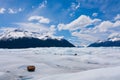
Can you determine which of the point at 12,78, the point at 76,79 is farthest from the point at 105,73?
the point at 12,78

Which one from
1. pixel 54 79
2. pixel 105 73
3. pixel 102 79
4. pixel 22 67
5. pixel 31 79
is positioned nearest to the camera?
pixel 102 79

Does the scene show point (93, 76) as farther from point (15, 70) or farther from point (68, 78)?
point (15, 70)

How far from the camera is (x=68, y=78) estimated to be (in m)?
8.00

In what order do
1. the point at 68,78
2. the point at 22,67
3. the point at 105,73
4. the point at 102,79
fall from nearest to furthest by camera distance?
the point at 102,79 < the point at 105,73 < the point at 68,78 < the point at 22,67

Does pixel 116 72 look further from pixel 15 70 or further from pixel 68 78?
pixel 15 70

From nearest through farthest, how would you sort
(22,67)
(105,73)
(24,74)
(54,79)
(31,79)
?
(105,73) → (54,79) → (31,79) → (24,74) → (22,67)

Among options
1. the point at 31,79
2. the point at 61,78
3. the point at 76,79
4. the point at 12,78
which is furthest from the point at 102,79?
the point at 12,78

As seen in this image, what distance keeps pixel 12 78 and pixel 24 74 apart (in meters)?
1.38

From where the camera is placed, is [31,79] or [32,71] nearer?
[31,79]

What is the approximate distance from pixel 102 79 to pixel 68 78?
1.39 metres

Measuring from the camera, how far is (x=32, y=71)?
14.0m

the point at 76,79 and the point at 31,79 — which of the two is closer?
the point at 76,79

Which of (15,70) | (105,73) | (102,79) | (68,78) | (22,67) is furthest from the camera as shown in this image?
(22,67)

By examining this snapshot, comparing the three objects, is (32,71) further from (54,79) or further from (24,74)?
(54,79)
